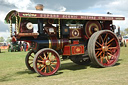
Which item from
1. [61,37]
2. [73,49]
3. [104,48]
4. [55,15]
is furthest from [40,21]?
[104,48]

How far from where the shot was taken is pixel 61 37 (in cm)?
700

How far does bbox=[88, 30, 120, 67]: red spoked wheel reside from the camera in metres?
6.63

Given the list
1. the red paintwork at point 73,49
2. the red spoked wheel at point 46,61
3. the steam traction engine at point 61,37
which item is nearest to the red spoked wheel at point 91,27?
the steam traction engine at point 61,37

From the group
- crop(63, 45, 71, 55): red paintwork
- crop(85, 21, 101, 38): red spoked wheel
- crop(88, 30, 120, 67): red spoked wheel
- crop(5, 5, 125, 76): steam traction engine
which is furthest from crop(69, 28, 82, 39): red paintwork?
crop(88, 30, 120, 67): red spoked wheel

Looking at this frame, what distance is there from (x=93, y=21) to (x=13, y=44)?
61.6 feet

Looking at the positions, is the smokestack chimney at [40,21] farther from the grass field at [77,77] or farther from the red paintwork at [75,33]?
the grass field at [77,77]

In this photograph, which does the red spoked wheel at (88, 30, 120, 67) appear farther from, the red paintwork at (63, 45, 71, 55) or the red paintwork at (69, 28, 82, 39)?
the red paintwork at (63, 45, 71, 55)

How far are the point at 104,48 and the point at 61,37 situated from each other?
181 centimetres

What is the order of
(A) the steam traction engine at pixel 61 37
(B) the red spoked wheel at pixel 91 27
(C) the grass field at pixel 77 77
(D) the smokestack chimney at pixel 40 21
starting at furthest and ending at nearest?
(B) the red spoked wheel at pixel 91 27 → (D) the smokestack chimney at pixel 40 21 → (A) the steam traction engine at pixel 61 37 → (C) the grass field at pixel 77 77

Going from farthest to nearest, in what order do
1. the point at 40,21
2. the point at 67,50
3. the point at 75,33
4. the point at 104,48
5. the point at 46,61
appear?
the point at 75,33 → the point at 104,48 → the point at 67,50 → the point at 40,21 → the point at 46,61

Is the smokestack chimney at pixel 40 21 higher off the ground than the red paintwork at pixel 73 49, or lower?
higher

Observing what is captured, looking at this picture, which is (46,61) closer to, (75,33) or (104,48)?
(75,33)

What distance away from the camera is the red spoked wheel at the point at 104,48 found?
6.63 metres

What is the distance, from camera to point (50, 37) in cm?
673
